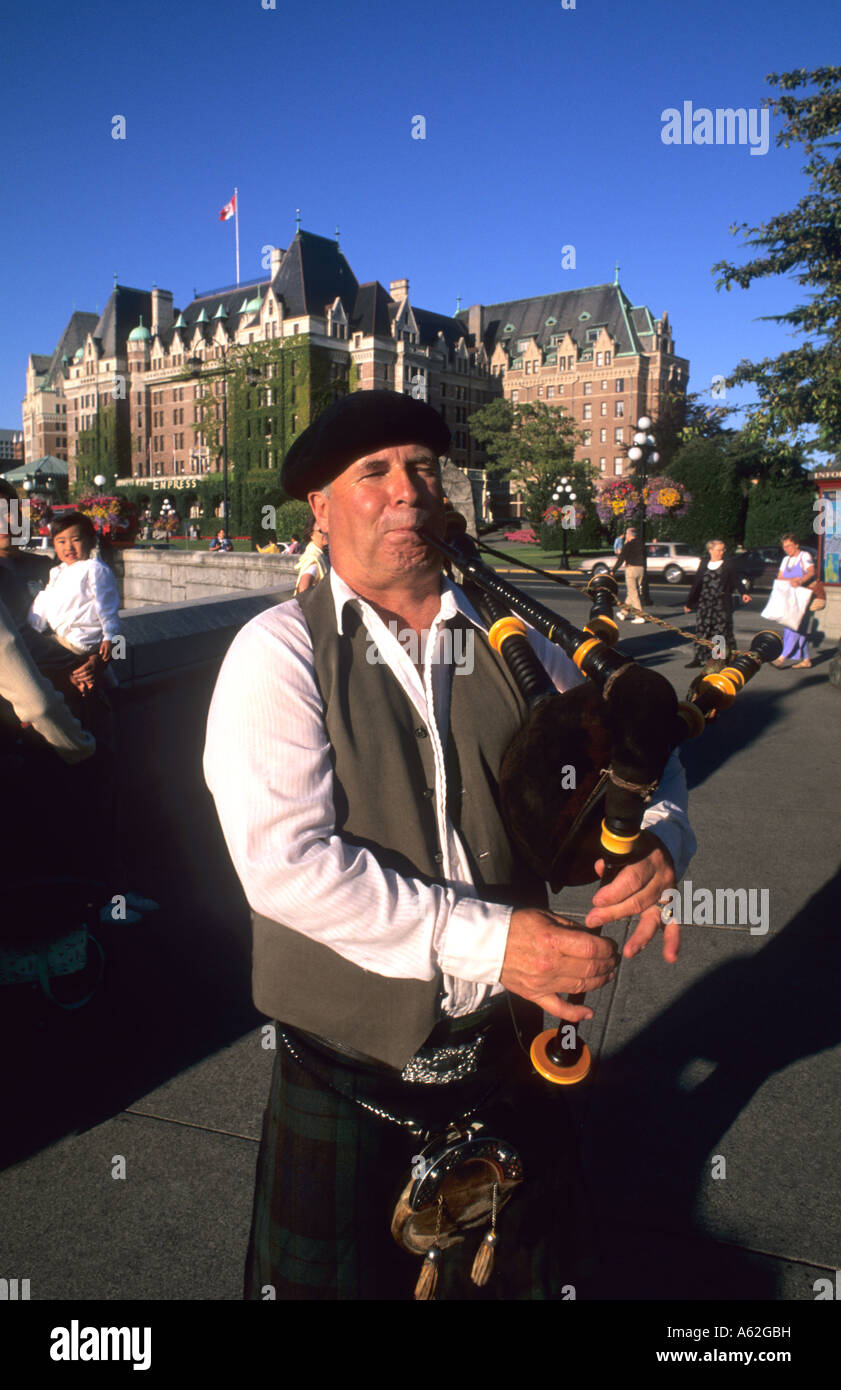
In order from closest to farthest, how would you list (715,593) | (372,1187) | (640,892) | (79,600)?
(640,892), (372,1187), (79,600), (715,593)

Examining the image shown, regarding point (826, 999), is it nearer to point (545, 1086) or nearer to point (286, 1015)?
point (545, 1086)

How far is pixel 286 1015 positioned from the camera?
5.59 ft

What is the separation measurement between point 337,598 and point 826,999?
3.43 metres

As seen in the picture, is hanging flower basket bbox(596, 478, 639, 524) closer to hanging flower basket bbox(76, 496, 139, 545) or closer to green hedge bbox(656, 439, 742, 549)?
hanging flower basket bbox(76, 496, 139, 545)

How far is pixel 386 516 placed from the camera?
1.77 metres

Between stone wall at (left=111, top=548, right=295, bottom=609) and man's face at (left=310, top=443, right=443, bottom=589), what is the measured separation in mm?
12954

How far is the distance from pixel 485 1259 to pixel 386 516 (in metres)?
1.44

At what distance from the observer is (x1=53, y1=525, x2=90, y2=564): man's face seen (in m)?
5.76

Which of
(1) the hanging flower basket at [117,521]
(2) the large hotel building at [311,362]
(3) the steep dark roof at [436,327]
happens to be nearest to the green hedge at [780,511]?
(1) the hanging flower basket at [117,521]

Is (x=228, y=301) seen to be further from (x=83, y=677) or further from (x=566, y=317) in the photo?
(x=83, y=677)

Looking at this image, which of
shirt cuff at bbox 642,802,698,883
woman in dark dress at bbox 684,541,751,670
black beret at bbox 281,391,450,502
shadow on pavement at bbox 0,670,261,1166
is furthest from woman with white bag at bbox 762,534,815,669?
black beret at bbox 281,391,450,502

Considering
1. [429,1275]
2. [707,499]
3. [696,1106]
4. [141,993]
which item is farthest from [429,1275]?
[707,499]

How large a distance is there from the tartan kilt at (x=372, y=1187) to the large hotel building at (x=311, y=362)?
7613cm

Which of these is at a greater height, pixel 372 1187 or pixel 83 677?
pixel 83 677
